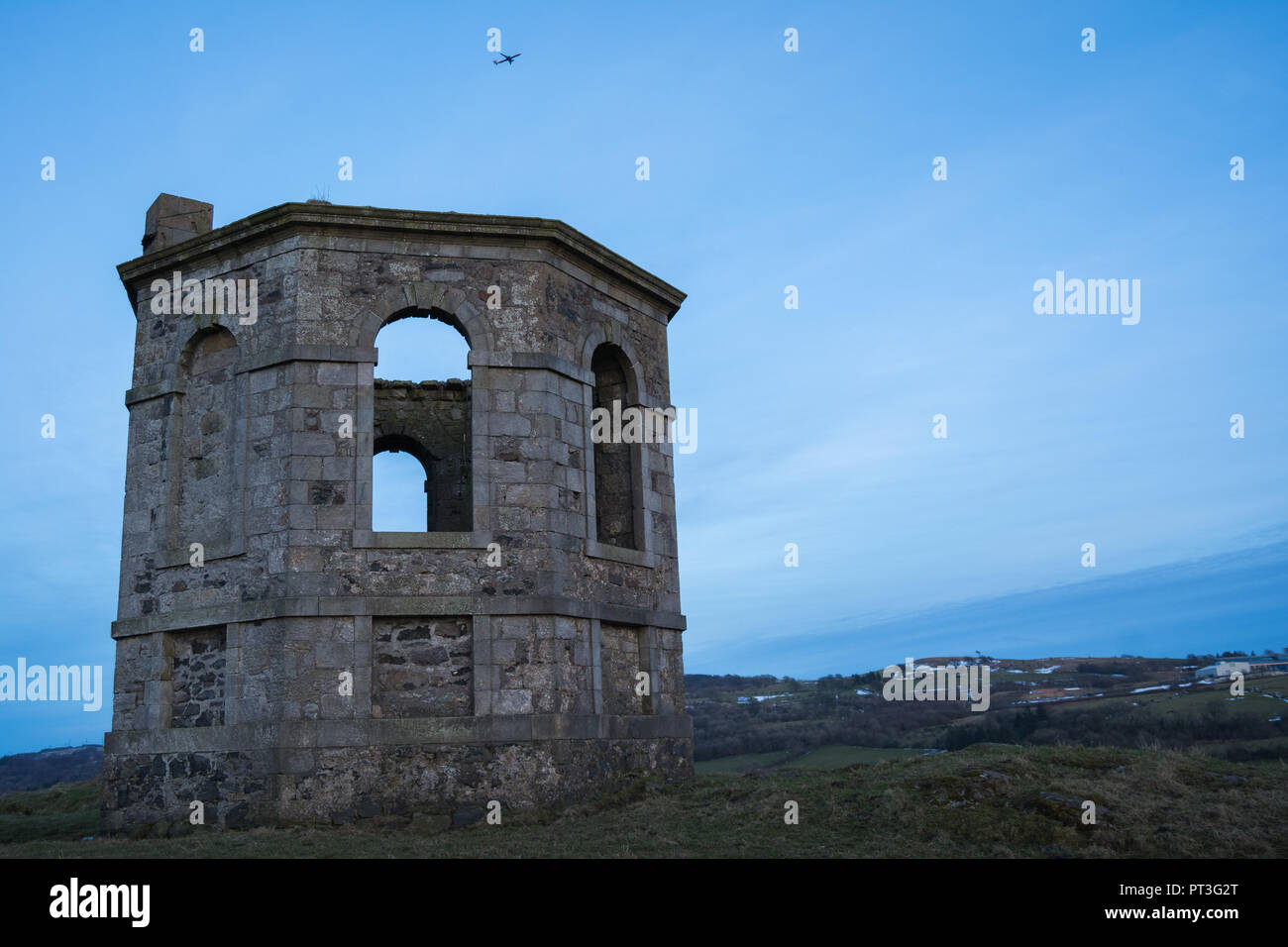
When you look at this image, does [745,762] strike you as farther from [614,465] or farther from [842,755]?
[614,465]

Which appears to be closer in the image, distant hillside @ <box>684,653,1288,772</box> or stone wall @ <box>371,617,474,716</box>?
stone wall @ <box>371,617,474,716</box>

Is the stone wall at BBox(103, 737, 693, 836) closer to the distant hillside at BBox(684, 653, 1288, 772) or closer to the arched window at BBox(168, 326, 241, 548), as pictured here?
the arched window at BBox(168, 326, 241, 548)

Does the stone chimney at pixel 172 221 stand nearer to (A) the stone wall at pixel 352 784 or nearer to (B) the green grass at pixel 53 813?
(A) the stone wall at pixel 352 784

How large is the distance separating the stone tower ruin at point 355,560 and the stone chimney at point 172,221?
2.2 inches

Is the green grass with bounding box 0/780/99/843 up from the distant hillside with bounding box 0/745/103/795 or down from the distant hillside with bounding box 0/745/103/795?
up

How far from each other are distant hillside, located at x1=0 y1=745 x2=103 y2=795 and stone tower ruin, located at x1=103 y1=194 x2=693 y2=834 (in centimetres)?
4119

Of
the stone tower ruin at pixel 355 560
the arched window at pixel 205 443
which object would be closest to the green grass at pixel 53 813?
the stone tower ruin at pixel 355 560

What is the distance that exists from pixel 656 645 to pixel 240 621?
499cm

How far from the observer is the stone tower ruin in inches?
456

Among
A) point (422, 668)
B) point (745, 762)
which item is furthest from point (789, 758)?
point (422, 668)

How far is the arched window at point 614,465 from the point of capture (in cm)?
1459

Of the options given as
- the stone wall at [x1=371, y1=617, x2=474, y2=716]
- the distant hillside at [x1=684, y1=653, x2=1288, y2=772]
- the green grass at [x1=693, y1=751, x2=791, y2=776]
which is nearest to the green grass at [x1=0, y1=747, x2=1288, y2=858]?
the stone wall at [x1=371, y1=617, x2=474, y2=716]

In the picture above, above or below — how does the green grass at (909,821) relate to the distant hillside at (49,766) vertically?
above
